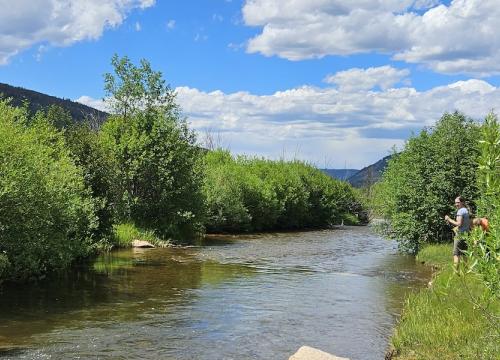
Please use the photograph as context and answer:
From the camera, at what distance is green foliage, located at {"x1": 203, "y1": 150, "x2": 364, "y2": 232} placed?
171 feet

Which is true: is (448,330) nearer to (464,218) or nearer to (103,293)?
(464,218)

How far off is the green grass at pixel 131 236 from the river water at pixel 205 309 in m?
4.70

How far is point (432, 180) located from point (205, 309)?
16412mm

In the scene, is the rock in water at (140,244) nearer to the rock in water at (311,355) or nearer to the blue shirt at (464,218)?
the blue shirt at (464,218)

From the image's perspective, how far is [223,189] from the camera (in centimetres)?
5222

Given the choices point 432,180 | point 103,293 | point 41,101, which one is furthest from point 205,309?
point 41,101

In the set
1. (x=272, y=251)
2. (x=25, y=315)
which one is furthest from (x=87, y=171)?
(x=25, y=315)

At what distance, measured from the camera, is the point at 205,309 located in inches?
680

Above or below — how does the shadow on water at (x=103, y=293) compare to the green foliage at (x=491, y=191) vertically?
below

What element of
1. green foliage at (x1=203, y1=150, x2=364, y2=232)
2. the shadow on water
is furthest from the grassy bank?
green foliage at (x1=203, y1=150, x2=364, y2=232)

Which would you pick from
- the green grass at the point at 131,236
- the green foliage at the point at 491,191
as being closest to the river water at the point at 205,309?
the green grass at the point at 131,236

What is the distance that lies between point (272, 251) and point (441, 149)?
11987mm

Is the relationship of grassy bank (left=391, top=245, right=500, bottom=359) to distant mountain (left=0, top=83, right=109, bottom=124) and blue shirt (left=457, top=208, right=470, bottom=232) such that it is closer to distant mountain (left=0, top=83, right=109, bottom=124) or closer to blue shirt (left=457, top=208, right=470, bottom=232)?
blue shirt (left=457, top=208, right=470, bottom=232)

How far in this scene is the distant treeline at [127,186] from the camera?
779 inches
